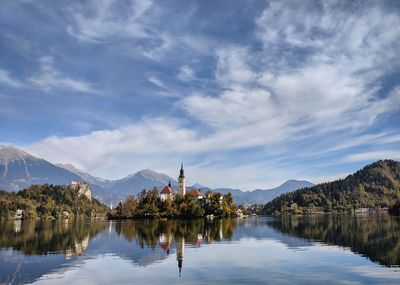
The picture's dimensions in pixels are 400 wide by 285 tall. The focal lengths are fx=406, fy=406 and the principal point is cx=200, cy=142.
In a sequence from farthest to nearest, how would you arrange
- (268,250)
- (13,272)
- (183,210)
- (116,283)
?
(183,210), (268,250), (13,272), (116,283)

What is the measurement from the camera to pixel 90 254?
1946 inches

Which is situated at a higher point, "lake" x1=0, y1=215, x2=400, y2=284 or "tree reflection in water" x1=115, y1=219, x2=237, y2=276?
"tree reflection in water" x1=115, y1=219, x2=237, y2=276

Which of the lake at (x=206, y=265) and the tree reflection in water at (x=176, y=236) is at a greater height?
the tree reflection in water at (x=176, y=236)

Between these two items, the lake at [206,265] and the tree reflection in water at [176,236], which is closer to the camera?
the lake at [206,265]

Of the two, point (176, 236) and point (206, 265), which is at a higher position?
point (176, 236)

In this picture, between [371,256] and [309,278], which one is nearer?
[309,278]

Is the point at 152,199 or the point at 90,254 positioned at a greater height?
the point at 152,199

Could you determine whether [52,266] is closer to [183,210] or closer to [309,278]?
[309,278]

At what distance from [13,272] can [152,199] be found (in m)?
163

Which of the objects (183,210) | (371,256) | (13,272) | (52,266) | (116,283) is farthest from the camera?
(183,210)

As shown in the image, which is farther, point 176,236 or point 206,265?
point 176,236

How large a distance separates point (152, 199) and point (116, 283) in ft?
553

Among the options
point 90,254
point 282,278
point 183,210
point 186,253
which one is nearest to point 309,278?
point 282,278

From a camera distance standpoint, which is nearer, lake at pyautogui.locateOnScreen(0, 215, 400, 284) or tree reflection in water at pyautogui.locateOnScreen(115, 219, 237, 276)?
lake at pyautogui.locateOnScreen(0, 215, 400, 284)
